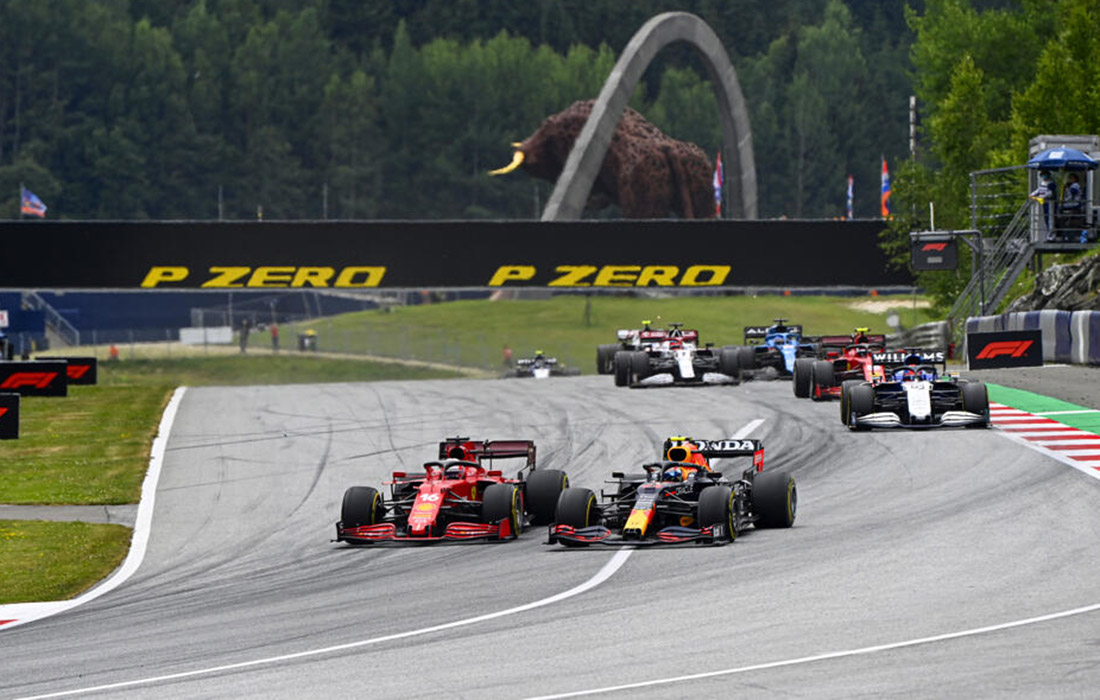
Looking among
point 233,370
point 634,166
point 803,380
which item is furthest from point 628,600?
point 634,166

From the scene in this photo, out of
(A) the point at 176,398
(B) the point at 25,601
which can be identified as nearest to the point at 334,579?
(B) the point at 25,601

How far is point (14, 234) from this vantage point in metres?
53.2

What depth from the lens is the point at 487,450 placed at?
21469mm

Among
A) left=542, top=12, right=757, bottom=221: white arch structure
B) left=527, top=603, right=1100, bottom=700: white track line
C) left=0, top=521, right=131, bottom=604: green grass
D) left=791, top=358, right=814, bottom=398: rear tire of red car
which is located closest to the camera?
left=527, top=603, right=1100, bottom=700: white track line

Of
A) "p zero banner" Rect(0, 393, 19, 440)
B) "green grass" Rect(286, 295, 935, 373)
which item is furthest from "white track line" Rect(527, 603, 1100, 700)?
"green grass" Rect(286, 295, 935, 373)

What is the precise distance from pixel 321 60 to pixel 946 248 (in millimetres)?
95398

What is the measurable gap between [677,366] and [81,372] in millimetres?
14696

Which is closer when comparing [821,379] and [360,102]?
[821,379]

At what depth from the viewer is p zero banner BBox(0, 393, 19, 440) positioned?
2625 centimetres

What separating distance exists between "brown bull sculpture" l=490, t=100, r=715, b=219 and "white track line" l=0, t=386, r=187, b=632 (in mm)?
53760

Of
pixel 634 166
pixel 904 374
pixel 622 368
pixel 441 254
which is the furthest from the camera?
pixel 634 166

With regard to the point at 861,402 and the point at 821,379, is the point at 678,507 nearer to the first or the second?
the point at 861,402

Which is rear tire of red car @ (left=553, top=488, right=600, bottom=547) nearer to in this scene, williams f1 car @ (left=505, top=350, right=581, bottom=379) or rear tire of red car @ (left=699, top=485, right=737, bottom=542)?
rear tire of red car @ (left=699, top=485, right=737, bottom=542)

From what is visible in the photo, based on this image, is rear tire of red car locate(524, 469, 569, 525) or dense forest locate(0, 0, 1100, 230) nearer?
rear tire of red car locate(524, 469, 569, 525)
